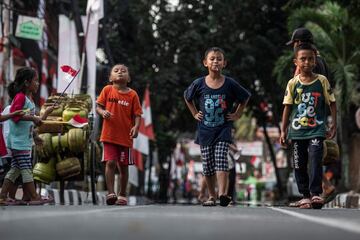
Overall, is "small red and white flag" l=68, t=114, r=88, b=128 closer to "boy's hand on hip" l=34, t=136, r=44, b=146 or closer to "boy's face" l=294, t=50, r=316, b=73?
"boy's hand on hip" l=34, t=136, r=44, b=146

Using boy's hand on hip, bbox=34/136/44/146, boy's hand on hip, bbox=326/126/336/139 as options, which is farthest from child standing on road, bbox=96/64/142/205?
boy's hand on hip, bbox=326/126/336/139

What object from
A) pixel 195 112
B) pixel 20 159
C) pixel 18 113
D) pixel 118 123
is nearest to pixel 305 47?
pixel 195 112

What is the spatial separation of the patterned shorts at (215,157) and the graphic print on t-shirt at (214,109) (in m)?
0.26

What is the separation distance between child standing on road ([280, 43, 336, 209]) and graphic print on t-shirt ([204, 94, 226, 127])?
2.87 ft

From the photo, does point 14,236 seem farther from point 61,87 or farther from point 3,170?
point 61,87

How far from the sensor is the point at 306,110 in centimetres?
824

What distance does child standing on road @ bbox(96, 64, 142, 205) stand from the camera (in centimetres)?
920

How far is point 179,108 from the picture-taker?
79.4ft

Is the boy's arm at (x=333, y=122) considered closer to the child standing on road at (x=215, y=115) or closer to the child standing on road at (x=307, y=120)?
the child standing on road at (x=307, y=120)

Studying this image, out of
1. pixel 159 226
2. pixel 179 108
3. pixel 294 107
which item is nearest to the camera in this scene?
pixel 159 226

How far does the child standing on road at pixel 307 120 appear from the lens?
323 inches

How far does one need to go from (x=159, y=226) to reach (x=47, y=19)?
16349mm

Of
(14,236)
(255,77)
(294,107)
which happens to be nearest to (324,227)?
(14,236)

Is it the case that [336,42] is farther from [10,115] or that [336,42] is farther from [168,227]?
[168,227]
